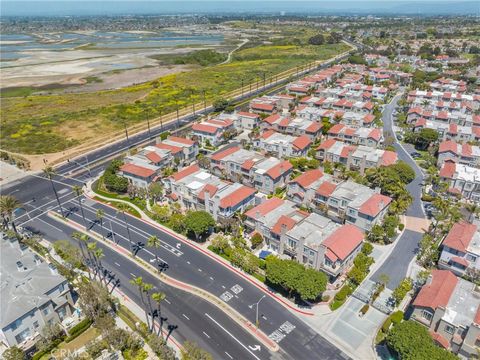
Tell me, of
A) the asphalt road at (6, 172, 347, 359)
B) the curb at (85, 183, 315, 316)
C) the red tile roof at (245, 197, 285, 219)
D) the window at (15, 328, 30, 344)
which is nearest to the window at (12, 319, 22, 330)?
the window at (15, 328, 30, 344)

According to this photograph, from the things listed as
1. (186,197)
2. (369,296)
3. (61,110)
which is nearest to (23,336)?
(186,197)

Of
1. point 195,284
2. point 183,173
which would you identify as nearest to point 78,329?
point 195,284

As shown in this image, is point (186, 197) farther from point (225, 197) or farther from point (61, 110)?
point (61, 110)

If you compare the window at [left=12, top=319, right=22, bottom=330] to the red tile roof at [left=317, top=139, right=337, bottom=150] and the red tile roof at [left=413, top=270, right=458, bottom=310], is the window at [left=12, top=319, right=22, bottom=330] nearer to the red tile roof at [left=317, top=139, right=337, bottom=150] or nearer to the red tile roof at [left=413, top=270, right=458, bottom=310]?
the red tile roof at [left=413, top=270, right=458, bottom=310]

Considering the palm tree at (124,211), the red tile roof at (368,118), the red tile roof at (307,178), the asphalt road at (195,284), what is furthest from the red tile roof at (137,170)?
the red tile roof at (368,118)

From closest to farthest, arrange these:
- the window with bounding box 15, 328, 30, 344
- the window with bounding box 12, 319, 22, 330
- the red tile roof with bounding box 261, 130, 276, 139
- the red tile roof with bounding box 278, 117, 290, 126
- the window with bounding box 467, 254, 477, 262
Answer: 1. the window with bounding box 12, 319, 22, 330
2. the window with bounding box 15, 328, 30, 344
3. the window with bounding box 467, 254, 477, 262
4. the red tile roof with bounding box 261, 130, 276, 139
5. the red tile roof with bounding box 278, 117, 290, 126

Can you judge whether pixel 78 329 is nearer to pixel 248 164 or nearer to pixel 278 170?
pixel 248 164

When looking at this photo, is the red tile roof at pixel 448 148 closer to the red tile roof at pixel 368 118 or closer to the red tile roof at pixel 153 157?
the red tile roof at pixel 368 118
